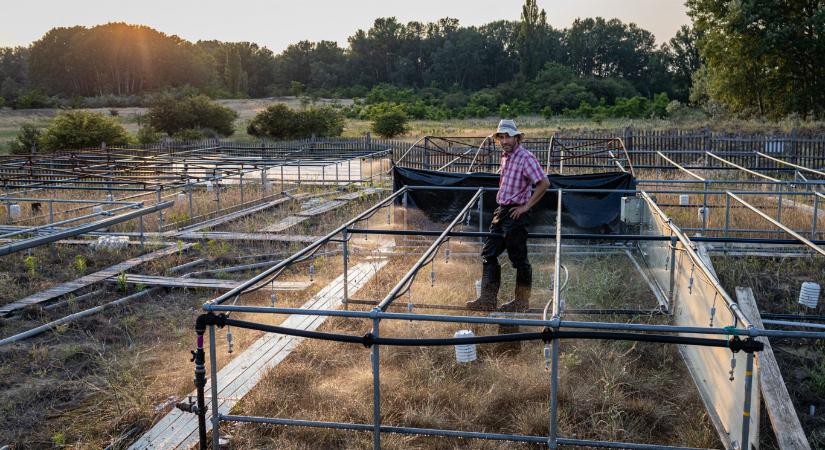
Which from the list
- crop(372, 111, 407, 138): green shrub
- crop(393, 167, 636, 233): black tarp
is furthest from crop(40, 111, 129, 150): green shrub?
crop(393, 167, 636, 233): black tarp

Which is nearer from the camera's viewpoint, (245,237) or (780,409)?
(780,409)

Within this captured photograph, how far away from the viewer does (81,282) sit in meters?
11.2

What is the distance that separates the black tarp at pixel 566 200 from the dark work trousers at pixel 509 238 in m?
5.19

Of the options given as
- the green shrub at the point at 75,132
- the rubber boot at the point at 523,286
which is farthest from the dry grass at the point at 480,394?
the green shrub at the point at 75,132

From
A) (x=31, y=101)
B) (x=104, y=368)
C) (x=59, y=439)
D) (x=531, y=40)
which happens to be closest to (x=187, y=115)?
(x=31, y=101)

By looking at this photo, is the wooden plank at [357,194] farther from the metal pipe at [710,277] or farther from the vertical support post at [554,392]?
the vertical support post at [554,392]

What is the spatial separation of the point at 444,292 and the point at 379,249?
354 cm

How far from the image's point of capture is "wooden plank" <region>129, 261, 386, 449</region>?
5.95m

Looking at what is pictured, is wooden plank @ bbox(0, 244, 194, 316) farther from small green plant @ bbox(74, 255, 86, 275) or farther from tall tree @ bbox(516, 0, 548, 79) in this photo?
tall tree @ bbox(516, 0, 548, 79)

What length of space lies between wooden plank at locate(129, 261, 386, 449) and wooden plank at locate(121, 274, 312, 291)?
0.59 metres

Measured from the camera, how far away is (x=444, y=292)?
1005 cm

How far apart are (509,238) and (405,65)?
91.1 meters

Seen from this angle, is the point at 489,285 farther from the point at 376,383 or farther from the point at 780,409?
the point at 376,383

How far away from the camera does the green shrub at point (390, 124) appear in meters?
42.6
